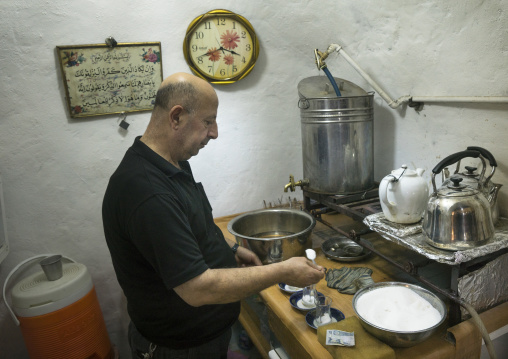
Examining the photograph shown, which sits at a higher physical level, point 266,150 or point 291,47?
point 291,47

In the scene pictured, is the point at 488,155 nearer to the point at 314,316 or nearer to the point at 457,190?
the point at 457,190

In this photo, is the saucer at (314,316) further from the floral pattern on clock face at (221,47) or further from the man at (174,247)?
the floral pattern on clock face at (221,47)

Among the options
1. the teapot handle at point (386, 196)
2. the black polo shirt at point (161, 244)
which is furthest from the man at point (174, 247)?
the teapot handle at point (386, 196)

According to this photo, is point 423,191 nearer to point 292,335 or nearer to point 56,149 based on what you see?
point 292,335

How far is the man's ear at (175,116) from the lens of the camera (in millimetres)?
1018

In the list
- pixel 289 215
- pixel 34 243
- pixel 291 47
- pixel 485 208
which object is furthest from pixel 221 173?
pixel 485 208

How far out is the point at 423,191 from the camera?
119 centimetres

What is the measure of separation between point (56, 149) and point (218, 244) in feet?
3.28

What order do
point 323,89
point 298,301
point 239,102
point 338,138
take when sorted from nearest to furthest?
point 298,301 → point 338,138 → point 323,89 → point 239,102

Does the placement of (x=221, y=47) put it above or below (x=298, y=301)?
above

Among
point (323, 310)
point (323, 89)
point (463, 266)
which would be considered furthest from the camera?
point (323, 89)

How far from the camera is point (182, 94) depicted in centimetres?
102

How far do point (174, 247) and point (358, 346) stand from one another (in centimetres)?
54

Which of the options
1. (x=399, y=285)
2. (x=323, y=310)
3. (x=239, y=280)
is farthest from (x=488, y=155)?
(x=239, y=280)
